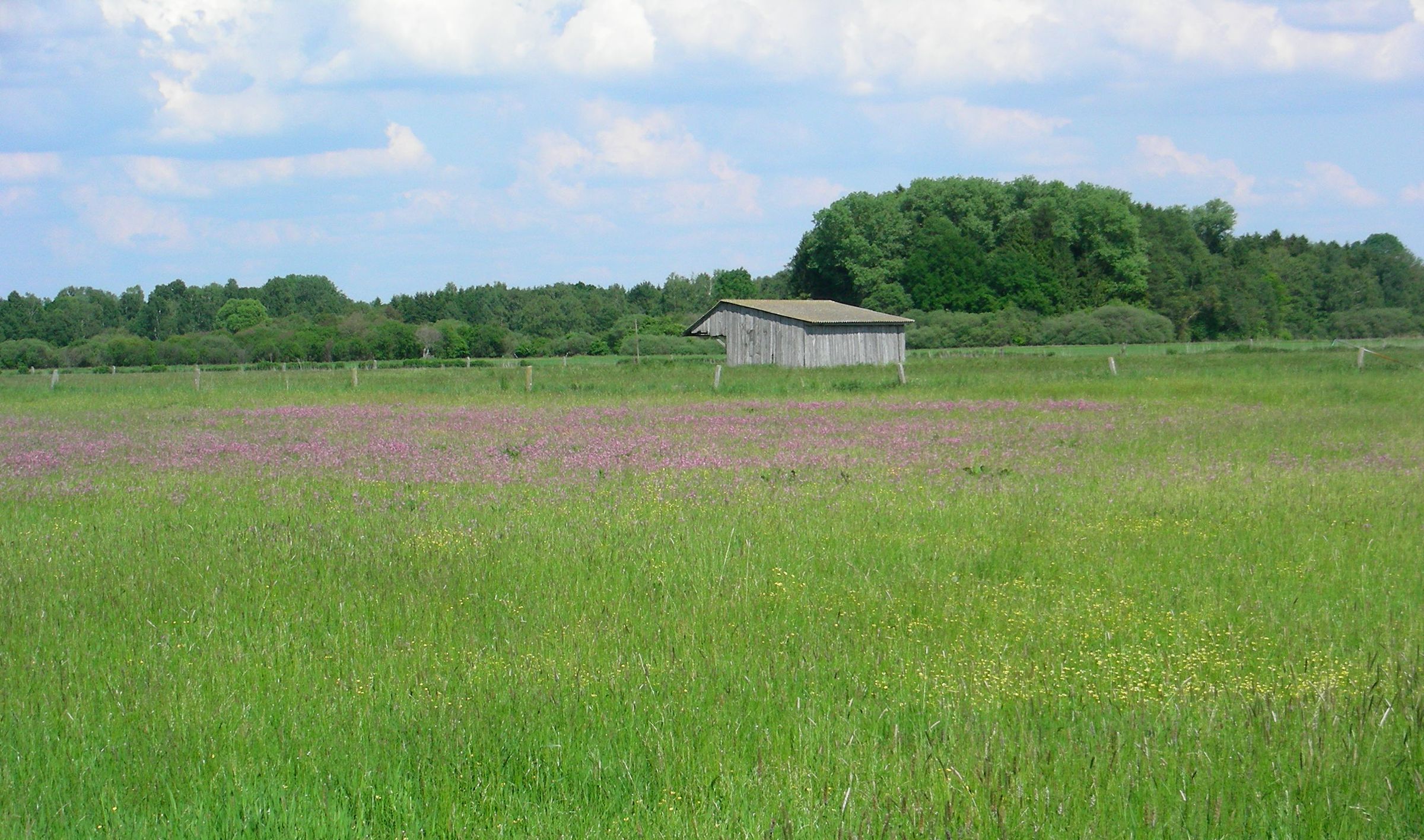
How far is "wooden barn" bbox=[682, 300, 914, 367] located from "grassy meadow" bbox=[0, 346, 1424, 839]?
4508 centimetres

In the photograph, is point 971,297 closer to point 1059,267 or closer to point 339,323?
point 1059,267

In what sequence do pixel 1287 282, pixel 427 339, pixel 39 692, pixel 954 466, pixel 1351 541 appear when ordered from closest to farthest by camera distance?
pixel 39 692 → pixel 1351 541 → pixel 954 466 → pixel 427 339 → pixel 1287 282

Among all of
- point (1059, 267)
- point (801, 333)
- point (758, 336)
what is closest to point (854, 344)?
point (801, 333)

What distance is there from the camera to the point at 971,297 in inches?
4048

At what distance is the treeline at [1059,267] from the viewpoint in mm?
104000

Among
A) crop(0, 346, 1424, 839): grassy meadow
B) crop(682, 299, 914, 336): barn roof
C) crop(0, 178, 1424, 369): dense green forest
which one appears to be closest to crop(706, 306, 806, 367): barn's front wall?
crop(682, 299, 914, 336): barn roof

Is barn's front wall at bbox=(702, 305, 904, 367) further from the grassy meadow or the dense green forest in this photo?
the grassy meadow

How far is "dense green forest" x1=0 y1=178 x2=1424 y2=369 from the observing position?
9312cm

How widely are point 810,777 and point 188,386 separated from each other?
4418cm

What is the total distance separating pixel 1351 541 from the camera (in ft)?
Answer: 32.2

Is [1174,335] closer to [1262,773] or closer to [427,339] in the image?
[427,339]

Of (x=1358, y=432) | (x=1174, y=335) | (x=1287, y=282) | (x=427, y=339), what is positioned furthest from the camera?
(x=1287, y=282)

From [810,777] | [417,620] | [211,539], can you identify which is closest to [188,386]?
[211,539]

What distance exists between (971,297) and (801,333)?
154ft
